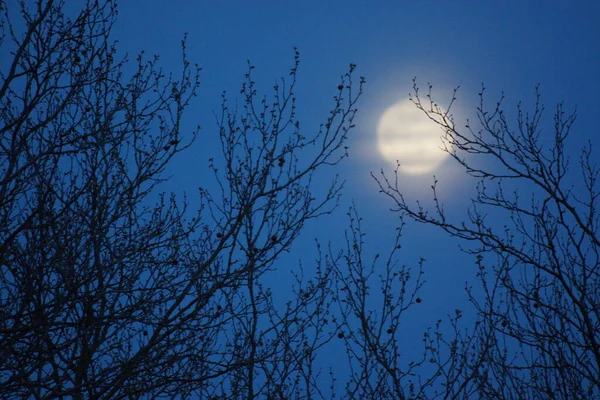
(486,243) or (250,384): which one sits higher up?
(486,243)

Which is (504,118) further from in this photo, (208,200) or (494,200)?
(208,200)

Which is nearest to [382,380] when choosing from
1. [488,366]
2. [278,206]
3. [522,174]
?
[488,366]

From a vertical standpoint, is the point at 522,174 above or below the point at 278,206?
below

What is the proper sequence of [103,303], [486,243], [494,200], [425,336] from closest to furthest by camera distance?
[486,243] → [494,200] → [103,303] → [425,336]

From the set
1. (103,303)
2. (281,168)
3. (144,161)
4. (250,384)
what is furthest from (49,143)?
Answer: (250,384)

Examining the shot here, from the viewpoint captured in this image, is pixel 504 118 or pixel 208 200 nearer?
pixel 504 118

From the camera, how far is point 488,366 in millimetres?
6820

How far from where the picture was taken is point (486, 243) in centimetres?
404

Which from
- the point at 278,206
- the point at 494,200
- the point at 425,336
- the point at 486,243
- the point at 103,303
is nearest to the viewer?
the point at 486,243

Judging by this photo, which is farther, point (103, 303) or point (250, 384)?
point (250, 384)

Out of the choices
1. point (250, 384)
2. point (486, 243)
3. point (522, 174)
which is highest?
point (522, 174)

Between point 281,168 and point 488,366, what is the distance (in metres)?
4.06

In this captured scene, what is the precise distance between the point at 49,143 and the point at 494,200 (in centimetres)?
390

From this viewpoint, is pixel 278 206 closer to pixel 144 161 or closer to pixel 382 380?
pixel 144 161
